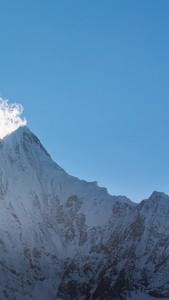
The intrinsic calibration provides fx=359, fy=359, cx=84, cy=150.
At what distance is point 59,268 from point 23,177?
5184cm

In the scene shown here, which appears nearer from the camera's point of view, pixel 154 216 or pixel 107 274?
pixel 107 274

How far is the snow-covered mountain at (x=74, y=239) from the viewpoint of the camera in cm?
14850

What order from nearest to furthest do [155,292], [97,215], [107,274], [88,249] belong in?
[155,292]
[107,274]
[88,249]
[97,215]

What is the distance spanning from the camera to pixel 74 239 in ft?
573

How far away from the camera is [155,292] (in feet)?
475

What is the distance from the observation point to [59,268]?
521 feet

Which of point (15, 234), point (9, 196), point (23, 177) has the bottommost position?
point (15, 234)

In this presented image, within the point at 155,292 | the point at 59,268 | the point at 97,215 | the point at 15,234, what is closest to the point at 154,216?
the point at 97,215

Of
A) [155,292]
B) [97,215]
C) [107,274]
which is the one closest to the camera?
[155,292]

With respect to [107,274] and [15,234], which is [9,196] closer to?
[15,234]

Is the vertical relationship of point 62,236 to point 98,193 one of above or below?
below

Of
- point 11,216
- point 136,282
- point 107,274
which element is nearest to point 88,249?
point 107,274

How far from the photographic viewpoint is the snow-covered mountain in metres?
148

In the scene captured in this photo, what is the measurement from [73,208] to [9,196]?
113 feet
